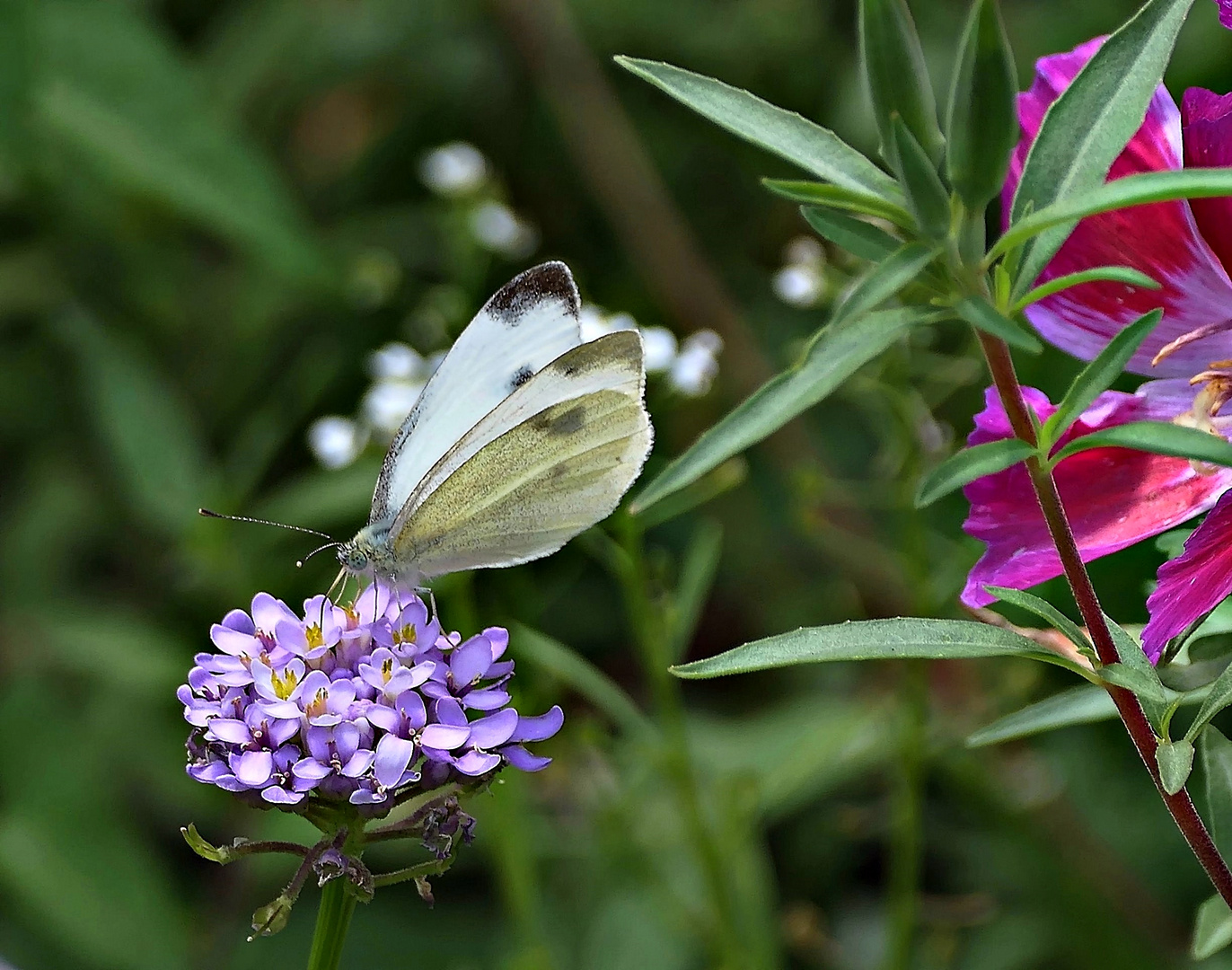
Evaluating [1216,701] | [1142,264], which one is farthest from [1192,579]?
[1142,264]

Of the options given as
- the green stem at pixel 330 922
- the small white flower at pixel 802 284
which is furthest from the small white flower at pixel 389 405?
the green stem at pixel 330 922

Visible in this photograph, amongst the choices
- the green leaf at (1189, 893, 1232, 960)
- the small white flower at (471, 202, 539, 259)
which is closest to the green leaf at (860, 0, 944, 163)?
the green leaf at (1189, 893, 1232, 960)

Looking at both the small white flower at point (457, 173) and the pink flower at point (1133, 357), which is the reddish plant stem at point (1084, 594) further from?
the small white flower at point (457, 173)

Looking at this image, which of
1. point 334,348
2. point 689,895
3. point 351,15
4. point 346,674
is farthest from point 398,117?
point 346,674

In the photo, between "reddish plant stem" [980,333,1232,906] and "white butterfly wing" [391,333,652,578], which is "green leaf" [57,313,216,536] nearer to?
"white butterfly wing" [391,333,652,578]

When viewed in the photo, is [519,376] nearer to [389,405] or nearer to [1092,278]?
[389,405]

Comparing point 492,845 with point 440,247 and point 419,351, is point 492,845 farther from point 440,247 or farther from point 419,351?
point 440,247

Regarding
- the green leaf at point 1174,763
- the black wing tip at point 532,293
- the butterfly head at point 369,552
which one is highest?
the black wing tip at point 532,293
